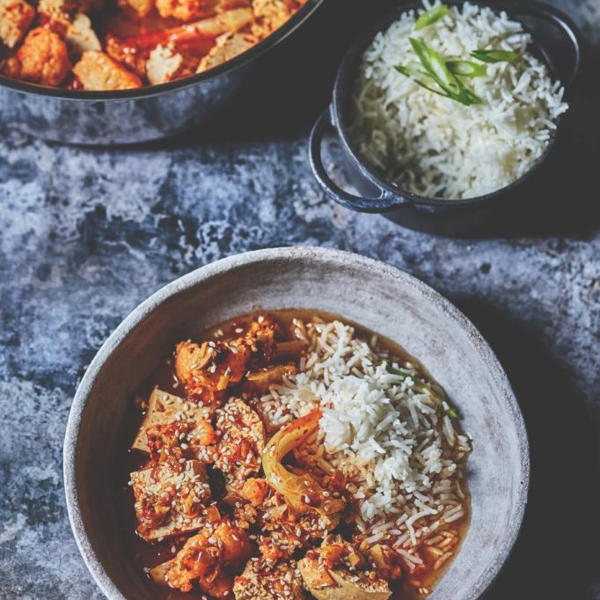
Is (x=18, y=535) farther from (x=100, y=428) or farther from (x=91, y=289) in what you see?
(x=91, y=289)

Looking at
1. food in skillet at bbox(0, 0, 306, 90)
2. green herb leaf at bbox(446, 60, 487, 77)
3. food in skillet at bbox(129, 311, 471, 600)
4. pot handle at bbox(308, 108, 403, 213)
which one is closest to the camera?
food in skillet at bbox(129, 311, 471, 600)

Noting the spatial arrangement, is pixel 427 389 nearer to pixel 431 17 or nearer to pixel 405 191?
pixel 405 191

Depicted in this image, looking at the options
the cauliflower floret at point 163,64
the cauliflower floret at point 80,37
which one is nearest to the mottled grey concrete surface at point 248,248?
the cauliflower floret at point 163,64

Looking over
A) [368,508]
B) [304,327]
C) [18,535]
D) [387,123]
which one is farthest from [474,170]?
[18,535]

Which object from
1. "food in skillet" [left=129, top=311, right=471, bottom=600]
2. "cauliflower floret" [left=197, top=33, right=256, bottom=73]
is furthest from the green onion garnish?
"cauliflower floret" [left=197, top=33, right=256, bottom=73]

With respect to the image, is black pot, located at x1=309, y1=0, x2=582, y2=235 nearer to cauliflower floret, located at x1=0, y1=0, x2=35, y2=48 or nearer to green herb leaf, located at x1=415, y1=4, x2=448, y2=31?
green herb leaf, located at x1=415, y1=4, x2=448, y2=31

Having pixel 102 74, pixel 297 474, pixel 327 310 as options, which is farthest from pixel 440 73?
pixel 297 474

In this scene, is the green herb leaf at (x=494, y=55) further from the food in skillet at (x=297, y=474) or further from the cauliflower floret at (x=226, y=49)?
the food in skillet at (x=297, y=474)
